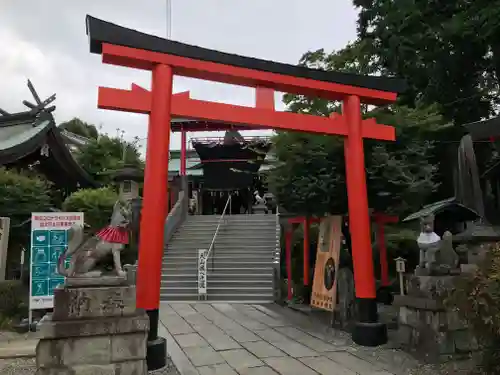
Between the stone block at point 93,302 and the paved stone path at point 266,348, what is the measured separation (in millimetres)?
1397

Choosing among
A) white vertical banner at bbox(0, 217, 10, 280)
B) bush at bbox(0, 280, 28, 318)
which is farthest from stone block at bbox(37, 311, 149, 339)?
white vertical banner at bbox(0, 217, 10, 280)

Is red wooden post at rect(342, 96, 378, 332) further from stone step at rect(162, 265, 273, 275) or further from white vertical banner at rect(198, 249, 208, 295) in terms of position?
stone step at rect(162, 265, 273, 275)

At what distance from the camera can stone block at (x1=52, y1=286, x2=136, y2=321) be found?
473 cm

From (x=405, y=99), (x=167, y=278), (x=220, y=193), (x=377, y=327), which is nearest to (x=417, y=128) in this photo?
(x=377, y=327)

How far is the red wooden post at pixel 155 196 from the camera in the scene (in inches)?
226

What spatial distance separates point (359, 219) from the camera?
732 centimetres

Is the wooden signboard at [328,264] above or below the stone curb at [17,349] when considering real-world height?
above

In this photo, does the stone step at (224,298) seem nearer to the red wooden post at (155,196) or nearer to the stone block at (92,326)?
the red wooden post at (155,196)

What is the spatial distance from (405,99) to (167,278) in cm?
951

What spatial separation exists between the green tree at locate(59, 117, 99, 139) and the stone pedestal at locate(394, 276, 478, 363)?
29.4 metres

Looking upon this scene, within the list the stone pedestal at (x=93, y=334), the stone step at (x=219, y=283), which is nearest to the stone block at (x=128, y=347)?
the stone pedestal at (x=93, y=334)

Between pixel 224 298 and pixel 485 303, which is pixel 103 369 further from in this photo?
pixel 224 298

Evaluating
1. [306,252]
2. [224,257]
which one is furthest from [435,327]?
[224,257]

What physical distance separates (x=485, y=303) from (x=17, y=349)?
22.2 ft
